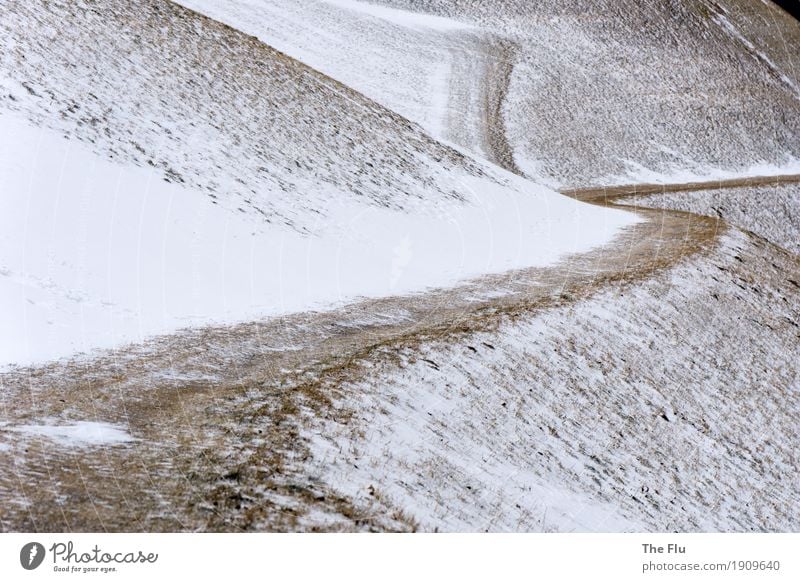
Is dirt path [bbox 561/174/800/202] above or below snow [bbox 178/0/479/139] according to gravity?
below

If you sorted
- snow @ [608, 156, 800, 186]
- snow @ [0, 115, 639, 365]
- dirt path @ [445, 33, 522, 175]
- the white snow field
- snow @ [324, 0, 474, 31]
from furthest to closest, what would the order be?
snow @ [324, 0, 474, 31]
snow @ [608, 156, 800, 186]
dirt path @ [445, 33, 522, 175]
the white snow field
snow @ [0, 115, 639, 365]

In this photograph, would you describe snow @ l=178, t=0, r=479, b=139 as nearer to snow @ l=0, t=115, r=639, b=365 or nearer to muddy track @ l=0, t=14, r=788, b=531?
snow @ l=0, t=115, r=639, b=365

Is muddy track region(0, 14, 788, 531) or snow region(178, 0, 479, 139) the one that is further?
snow region(178, 0, 479, 139)

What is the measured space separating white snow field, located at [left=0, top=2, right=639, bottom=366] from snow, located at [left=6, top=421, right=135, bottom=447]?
2854 millimetres

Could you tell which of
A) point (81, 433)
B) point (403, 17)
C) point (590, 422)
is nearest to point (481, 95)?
point (403, 17)

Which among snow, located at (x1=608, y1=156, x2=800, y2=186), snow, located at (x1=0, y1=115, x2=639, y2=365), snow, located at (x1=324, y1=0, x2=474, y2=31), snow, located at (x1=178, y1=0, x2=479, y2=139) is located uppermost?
snow, located at (x1=0, y1=115, x2=639, y2=365)

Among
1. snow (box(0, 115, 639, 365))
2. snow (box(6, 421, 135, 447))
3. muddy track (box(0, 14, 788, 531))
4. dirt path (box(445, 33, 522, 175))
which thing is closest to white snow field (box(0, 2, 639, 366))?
snow (box(0, 115, 639, 365))

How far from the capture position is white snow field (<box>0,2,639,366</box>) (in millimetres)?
15648

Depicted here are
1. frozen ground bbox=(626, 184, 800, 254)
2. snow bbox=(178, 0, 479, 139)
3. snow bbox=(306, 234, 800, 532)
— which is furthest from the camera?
snow bbox=(178, 0, 479, 139)

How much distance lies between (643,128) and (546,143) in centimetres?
820

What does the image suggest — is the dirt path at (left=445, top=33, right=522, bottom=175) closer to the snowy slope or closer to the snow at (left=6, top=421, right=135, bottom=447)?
the snowy slope

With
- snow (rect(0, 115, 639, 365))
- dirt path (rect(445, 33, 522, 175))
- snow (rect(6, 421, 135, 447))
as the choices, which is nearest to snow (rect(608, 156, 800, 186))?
dirt path (rect(445, 33, 522, 175))

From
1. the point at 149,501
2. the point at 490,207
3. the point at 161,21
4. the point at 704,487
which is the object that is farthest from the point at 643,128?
the point at 149,501

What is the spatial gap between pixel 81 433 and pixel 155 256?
736cm
